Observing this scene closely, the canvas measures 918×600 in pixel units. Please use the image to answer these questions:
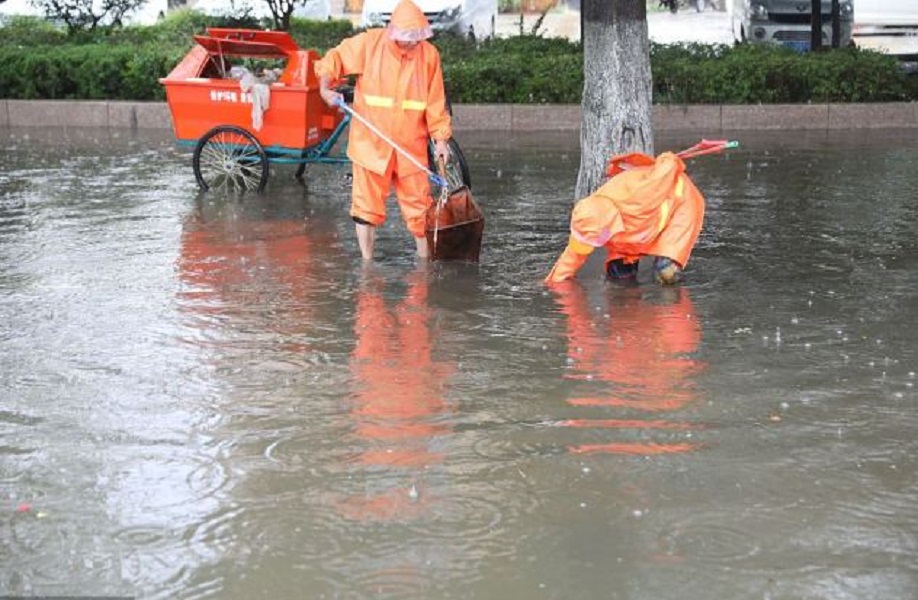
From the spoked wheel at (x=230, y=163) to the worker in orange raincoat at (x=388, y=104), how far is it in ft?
9.11

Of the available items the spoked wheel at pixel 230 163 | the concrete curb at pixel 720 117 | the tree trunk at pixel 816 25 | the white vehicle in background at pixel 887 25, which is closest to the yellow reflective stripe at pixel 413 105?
the spoked wheel at pixel 230 163

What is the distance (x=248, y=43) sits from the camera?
11.6 meters

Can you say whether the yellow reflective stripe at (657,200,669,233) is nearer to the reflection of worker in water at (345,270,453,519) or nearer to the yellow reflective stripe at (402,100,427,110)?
the reflection of worker in water at (345,270,453,519)

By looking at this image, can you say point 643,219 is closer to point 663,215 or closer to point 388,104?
point 663,215

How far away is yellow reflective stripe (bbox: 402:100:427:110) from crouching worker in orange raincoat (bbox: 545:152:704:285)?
46.9 inches

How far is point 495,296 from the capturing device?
8023 millimetres

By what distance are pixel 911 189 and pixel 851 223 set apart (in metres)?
1.64

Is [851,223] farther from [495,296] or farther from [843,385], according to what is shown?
[843,385]

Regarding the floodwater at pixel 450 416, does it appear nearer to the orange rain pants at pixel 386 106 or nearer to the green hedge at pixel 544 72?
the orange rain pants at pixel 386 106

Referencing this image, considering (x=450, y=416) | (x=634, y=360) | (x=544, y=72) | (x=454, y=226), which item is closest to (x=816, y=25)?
(x=544, y=72)

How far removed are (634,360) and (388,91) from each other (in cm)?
274

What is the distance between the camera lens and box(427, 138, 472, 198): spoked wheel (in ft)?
29.7

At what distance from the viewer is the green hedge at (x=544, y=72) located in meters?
16.0

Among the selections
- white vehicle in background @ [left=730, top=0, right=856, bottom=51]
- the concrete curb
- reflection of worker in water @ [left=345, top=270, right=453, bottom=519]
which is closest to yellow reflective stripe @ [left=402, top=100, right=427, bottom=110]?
reflection of worker in water @ [left=345, top=270, right=453, bottom=519]
